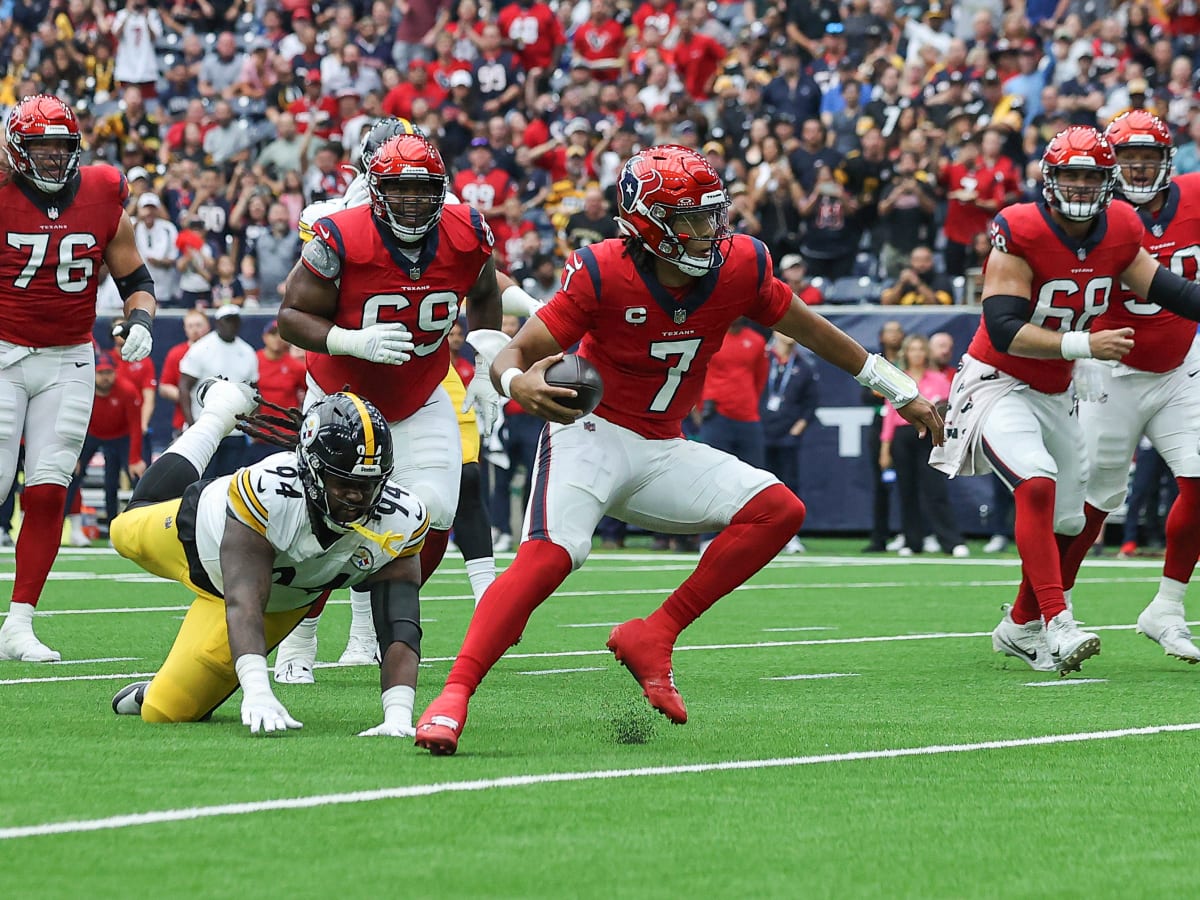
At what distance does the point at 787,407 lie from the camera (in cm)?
1531

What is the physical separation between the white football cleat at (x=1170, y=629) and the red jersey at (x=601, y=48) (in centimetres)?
1325

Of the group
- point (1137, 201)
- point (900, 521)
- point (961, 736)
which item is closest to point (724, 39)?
point (900, 521)

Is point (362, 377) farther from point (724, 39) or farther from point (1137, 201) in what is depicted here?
point (724, 39)

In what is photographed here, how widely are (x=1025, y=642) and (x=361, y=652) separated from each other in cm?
261

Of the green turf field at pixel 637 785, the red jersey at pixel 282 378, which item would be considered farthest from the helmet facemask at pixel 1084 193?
the red jersey at pixel 282 378

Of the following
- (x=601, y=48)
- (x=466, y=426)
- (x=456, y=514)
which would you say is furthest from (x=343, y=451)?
(x=601, y=48)

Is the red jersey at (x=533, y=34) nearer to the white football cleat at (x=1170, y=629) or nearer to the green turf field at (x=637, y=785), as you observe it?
the green turf field at (x=637, y=785)

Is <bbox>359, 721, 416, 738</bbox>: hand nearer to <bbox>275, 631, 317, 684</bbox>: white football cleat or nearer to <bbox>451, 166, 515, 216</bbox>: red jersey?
<bbox>275, 631, 317, 684</bbox>: white football cleat

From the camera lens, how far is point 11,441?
7.49 metres

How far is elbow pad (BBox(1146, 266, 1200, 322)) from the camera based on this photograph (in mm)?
7047

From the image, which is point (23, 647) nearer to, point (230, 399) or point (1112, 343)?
point (230, 399)

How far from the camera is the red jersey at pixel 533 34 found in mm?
20281

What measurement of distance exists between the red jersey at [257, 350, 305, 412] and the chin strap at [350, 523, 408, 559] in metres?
10.1

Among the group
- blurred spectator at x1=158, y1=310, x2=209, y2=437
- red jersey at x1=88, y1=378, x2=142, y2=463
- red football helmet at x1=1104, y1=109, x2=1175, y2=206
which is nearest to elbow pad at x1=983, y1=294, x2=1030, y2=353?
red football helmet at x1=1104, y1=109, x2=1175, y2=206
